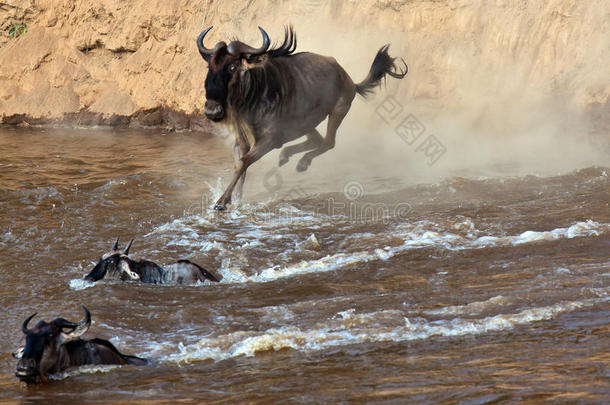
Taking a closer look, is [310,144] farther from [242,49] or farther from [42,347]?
[42,347]

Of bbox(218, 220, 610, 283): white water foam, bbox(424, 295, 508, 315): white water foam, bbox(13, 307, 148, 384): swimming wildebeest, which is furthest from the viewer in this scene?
bbox(218, 220, 610, 283): white water foam

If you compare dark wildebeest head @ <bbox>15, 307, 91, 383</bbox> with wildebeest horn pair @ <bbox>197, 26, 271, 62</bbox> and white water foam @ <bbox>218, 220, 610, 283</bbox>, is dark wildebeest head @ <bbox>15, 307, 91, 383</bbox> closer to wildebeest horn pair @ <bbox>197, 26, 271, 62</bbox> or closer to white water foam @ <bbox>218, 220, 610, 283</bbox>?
white water foam @ <bbox>218, 220, 610, 283</bbox>

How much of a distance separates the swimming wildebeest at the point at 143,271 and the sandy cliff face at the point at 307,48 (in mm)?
7107

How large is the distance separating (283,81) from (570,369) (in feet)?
18.9

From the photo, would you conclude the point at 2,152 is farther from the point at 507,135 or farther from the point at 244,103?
the point at 507,135

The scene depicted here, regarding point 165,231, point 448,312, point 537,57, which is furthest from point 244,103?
point 537,57

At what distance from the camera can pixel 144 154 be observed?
11672mm

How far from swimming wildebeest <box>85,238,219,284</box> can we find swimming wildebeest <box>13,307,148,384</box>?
155 cm

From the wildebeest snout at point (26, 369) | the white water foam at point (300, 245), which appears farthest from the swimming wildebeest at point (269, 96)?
the wildebeest snout at point (26, 369)

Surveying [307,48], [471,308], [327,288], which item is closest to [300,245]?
[327,288]

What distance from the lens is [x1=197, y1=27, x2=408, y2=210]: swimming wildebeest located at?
8.25 meters

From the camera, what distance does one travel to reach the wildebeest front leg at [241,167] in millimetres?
8352

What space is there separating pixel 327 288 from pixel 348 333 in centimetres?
110
